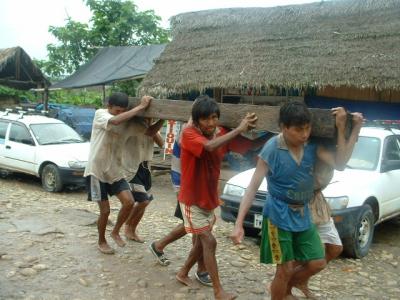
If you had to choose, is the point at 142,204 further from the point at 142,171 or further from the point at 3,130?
the point at 3,130

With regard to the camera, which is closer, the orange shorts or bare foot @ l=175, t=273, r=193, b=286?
the orange shorts

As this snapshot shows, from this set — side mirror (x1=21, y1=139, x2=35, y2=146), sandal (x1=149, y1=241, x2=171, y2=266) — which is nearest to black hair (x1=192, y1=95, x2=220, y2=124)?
sandal (x1=149, y1=241, x2=171, y2=266)

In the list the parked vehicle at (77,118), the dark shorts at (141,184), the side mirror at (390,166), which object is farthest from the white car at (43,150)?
the side mirror at (390,166)

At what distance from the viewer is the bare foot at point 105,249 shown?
4.73 meters

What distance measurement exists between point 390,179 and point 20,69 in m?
15.2

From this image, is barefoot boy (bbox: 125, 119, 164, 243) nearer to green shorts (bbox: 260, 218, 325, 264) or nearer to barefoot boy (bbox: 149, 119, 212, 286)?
barefoot boy (bbox: 149, 119, 212, 286)

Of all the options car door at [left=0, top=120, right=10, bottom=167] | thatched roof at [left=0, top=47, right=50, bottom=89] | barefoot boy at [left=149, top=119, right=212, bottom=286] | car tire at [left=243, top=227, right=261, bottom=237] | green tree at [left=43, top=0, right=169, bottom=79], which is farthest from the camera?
green tree at [left=43, top=0, right=169, bottom=79]

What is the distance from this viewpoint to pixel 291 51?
1103cm

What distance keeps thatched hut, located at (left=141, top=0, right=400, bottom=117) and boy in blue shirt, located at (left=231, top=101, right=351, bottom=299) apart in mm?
6807

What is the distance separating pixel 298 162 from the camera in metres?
3.15

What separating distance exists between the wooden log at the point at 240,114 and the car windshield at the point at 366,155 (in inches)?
119

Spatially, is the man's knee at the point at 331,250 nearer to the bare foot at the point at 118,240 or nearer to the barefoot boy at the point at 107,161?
the barefoot boy at the point at 107,161

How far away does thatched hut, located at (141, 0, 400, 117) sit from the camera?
32.3ft

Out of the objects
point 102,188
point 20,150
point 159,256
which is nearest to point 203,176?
point 159,256
